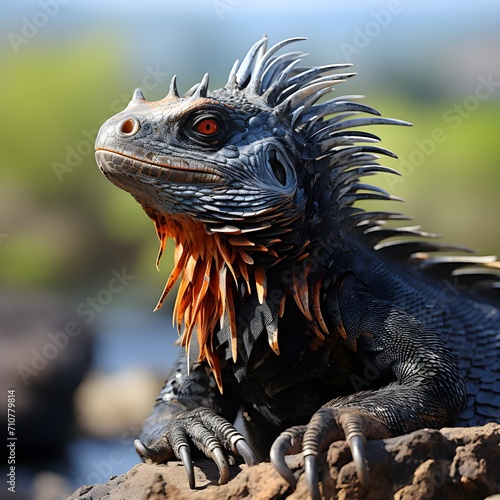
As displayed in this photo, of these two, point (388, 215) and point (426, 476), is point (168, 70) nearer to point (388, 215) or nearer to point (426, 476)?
point (388, 215)

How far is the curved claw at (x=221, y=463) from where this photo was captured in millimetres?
3711

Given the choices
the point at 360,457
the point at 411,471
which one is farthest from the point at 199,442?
the point at 411,471

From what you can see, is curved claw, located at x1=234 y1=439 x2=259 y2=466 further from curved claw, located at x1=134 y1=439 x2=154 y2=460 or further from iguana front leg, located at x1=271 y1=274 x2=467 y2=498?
curved claw, located at x1=134 y1=439 x2=154 y2=460

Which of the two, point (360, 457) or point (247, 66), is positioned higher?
point (247, 66)

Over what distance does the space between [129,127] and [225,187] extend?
0.61 meters

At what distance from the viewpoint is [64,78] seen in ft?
60.5

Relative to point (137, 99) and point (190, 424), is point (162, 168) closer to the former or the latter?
point (137, 99)

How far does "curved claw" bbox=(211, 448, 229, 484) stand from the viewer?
371 centimetres

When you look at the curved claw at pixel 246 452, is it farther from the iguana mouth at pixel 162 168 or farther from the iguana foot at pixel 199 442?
the iguana mouth at pixel 162 168

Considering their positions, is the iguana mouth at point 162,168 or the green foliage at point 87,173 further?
the green foliage at point 87,173

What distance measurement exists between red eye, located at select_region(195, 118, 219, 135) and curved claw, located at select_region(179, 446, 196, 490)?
1.67m

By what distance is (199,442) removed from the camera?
407 cm

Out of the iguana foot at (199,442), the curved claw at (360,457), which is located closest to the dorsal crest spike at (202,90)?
the iguana foot at (199,442)

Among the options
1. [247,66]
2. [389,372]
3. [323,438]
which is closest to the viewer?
[323,438]
